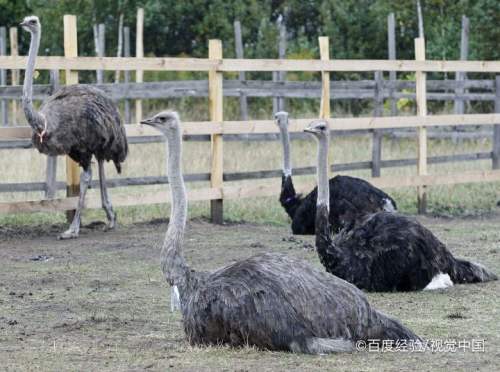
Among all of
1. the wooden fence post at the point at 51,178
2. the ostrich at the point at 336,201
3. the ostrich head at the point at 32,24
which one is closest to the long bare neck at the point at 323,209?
the ostrich at the point at 336,201

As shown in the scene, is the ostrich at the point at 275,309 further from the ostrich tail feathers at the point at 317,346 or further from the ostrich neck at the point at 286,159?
the ostrich neck at the point at 286,159

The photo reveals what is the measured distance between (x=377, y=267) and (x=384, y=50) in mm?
16609

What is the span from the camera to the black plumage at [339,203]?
9992 mm

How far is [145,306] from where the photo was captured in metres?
7.00

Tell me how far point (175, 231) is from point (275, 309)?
2.27 ft

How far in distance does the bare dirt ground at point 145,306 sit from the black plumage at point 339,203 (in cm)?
20

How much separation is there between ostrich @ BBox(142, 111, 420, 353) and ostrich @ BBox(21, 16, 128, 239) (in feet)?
13.6

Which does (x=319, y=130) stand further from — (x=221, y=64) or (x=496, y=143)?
(x=496, y=143)

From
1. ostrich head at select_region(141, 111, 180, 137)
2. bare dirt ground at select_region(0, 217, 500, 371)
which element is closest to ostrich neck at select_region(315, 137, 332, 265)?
bare dirt ground at select_region(0, 217, 500, 371)

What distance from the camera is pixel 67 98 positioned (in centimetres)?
984

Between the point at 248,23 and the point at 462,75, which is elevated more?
the point at 248,23

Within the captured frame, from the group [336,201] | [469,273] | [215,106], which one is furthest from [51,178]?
[469,273]

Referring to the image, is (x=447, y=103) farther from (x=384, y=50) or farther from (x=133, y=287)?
(x=133, y=287)

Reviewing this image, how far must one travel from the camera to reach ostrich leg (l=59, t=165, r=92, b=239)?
9.99 m
